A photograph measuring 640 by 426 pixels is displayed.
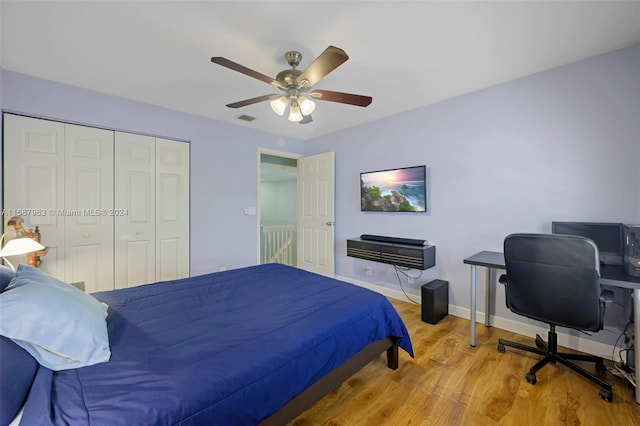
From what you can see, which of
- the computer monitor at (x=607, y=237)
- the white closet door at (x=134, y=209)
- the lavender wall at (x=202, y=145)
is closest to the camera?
the computer monitor at (x=607, y=237)

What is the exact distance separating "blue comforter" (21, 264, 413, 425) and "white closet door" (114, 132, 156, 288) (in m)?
1.24

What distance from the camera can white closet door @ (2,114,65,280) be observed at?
7.68 feet

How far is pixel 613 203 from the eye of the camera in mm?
2105

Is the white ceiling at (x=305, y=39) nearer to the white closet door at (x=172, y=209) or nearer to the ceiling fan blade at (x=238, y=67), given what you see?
the ceiling fan blade at (x=238, y=67)

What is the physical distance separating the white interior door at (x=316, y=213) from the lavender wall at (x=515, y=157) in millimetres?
690

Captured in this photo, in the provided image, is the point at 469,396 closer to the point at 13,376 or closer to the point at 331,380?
the point at 331,380

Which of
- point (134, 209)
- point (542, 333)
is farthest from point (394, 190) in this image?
point (134, 209)

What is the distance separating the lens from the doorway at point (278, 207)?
509cm

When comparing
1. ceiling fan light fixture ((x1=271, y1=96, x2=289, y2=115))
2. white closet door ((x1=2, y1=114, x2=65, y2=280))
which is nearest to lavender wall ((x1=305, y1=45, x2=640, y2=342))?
ceiling fan light fixture ((x1=271, y1=96, x2=289, y2=115))

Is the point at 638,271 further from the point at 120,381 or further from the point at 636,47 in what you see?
the point at 120,381

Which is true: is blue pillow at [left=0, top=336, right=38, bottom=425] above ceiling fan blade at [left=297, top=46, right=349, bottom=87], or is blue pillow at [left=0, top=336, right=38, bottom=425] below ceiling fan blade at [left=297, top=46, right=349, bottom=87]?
below

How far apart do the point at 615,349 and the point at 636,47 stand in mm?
2388

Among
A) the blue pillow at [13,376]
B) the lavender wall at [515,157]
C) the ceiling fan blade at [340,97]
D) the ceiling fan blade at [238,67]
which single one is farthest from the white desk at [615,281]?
the blue pillow at [13,376]

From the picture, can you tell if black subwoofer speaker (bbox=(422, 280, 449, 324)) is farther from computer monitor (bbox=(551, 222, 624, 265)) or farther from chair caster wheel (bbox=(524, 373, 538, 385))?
computer monitor (bbox=(551, 222, 624, 265))
